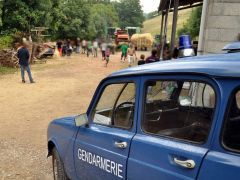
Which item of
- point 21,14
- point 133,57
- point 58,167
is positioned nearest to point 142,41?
point 21,14

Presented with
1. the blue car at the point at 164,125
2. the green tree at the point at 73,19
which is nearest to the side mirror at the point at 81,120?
the blue car at the point at 164,125

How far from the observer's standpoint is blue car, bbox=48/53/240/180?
7.61 feet

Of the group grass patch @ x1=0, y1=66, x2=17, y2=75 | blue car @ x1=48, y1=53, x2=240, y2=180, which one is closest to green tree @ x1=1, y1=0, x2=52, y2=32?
grass patch @ x1=0, y1=66, x2=17, y2=75

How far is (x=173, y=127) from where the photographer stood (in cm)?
284

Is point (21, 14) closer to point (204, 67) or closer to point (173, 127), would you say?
point (173, 127)

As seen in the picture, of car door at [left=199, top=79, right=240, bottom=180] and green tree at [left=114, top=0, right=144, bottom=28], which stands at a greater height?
green tree at [left=114, top=0, right=144, bottom=28]

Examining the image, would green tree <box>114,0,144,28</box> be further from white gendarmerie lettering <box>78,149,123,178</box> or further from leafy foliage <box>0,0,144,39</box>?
white gendarmerie lettering <box>78,149,123,178</box>

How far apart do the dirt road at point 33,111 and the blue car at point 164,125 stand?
234cm

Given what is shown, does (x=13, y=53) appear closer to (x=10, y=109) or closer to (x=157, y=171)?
(x=10, y=109)

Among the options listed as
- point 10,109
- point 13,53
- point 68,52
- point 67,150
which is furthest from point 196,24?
point 67,150

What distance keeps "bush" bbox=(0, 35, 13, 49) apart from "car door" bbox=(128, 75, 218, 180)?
20.4m

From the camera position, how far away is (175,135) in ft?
8.98

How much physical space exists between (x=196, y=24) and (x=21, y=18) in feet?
67.9

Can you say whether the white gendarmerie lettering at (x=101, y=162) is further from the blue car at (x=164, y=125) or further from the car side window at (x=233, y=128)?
the car side window at (x=233, y=128)
